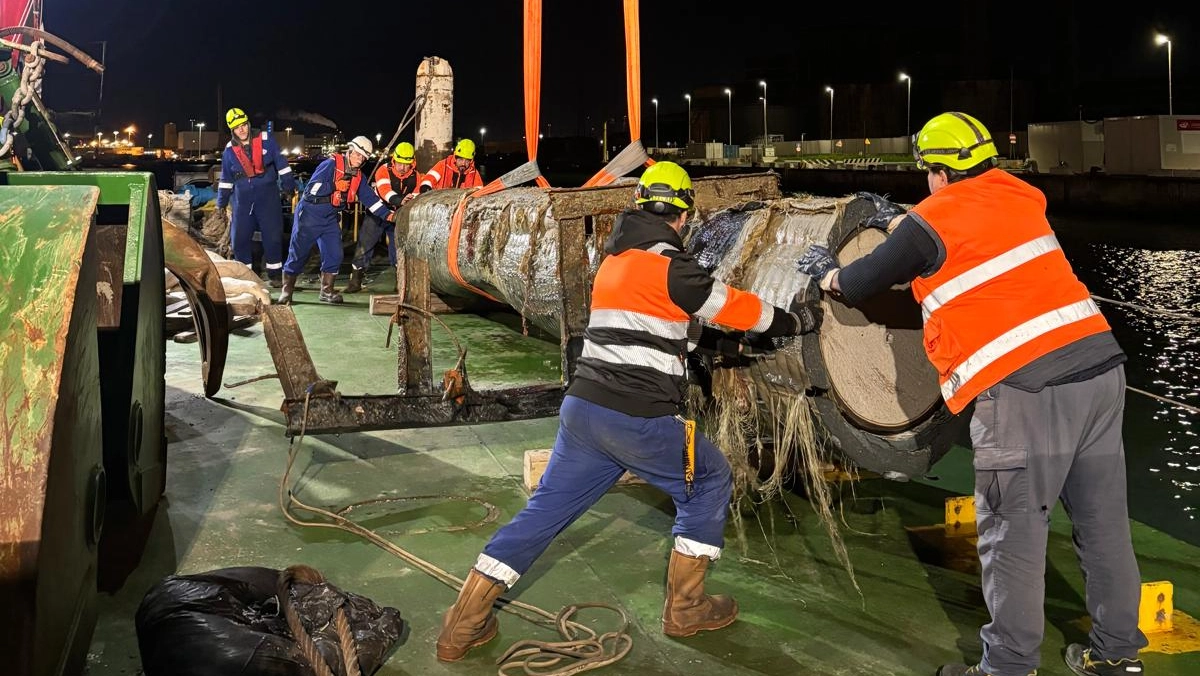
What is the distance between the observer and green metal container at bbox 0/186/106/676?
7.65 feet

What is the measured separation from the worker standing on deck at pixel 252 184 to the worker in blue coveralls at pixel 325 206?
42 cm

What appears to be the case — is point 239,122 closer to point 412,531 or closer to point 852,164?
point 412,531

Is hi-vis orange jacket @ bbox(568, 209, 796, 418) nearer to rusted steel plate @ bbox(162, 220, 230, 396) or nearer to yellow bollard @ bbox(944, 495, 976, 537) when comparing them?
yellow bollard @ bbox(944, 495, 976, 537)

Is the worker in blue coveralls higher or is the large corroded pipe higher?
the worker in blue coveralls

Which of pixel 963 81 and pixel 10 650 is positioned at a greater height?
pixel 963 81

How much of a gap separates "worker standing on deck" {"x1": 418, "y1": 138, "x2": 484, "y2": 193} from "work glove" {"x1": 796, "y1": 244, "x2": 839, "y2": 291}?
24.5 ft

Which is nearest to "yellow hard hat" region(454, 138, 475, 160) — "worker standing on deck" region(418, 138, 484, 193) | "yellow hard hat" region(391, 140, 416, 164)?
"worker standing on deck" region(418, 138, 484, 193)

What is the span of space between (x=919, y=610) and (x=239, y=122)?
8898 millimetres

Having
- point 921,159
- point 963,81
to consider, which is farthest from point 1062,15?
point 921,159

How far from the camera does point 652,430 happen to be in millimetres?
3420

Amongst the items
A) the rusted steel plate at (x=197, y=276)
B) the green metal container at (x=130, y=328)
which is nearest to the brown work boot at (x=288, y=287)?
the rusted steel plate at (x=197, y=276)

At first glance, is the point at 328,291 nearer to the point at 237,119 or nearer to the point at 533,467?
the point at 237,119

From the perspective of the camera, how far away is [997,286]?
311cm

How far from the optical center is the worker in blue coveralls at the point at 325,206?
34.1ft
